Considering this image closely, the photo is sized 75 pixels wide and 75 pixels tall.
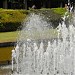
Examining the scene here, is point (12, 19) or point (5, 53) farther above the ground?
point (12, 19)

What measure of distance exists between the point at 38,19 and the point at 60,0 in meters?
20.2

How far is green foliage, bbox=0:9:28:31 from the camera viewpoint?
16.5 metres

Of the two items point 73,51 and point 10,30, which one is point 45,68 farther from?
point 10,30

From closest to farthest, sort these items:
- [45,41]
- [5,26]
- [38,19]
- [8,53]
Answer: [8,53], [45,41], [5,26], [38,19]

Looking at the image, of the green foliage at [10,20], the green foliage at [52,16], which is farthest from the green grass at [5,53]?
the green foliage at [52,16]

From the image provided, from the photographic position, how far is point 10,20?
1703 centimetres

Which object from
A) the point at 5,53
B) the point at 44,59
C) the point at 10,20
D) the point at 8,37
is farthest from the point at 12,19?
the point at 44,59

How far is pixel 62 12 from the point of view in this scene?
2252 centimetres

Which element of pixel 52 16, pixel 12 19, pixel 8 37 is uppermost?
pixel 12 19

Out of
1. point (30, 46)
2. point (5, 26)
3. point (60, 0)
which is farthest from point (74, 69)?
point (60, 0)

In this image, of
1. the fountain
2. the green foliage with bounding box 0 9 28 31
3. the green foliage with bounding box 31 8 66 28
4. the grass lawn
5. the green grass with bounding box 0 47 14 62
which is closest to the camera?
the fountain

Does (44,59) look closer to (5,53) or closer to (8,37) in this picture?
(5,53)

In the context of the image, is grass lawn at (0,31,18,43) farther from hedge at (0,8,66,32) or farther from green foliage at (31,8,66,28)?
green foliage at (31,8,66,28)

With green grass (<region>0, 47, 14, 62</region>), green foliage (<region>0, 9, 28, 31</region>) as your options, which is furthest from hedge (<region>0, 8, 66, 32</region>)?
green grass (<region>0, 47, 14, 62</region>)
